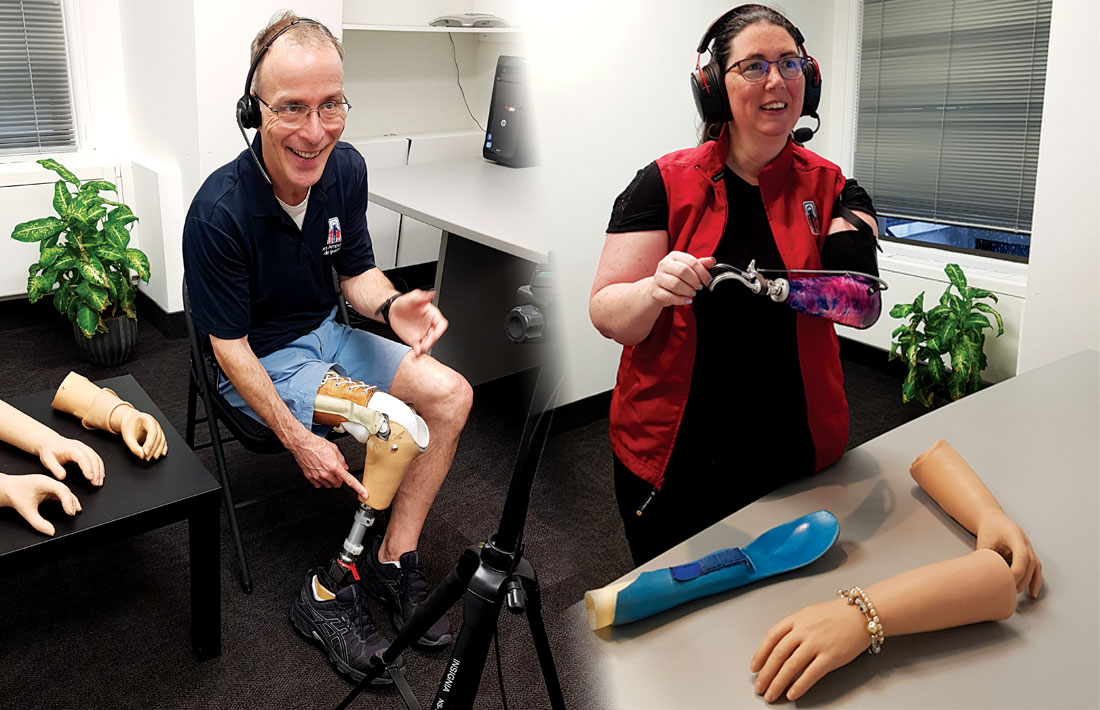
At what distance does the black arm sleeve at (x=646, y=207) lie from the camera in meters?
1.22

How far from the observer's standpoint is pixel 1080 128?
232 centimetres

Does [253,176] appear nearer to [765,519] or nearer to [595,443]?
[595,443]

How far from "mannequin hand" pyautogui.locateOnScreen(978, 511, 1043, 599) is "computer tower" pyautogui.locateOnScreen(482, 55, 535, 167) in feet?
7.93

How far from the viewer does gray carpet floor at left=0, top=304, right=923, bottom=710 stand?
1663mm

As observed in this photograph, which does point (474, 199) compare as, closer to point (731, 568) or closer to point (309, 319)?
point (309, 319)

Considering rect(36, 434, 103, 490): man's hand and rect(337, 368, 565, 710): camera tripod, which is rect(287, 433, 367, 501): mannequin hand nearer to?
rect(36, 434, 103, 490): man's hand

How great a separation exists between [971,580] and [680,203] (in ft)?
1.94

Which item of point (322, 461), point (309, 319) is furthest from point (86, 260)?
point (322, 461)

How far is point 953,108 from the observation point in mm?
3145

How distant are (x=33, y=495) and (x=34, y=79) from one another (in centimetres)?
275

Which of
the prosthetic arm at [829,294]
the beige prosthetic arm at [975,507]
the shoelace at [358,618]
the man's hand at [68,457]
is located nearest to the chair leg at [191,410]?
the man's hand at [68,457]

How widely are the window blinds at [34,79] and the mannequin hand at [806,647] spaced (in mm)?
3791

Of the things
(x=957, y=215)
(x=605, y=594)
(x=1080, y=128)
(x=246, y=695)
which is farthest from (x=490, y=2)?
(x=605, y=594)

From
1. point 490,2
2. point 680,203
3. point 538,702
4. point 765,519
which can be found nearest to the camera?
point 765,519
